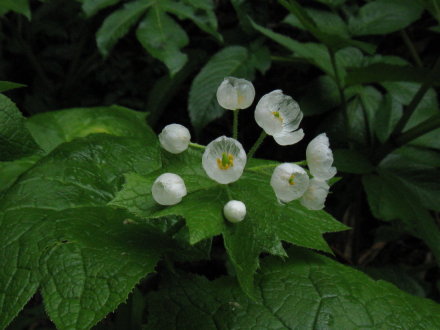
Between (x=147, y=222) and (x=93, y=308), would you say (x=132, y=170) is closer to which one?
(x=147, y=222)

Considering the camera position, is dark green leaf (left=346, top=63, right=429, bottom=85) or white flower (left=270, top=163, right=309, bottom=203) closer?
white flower (left=270, top=163, right=309, bottom=203)

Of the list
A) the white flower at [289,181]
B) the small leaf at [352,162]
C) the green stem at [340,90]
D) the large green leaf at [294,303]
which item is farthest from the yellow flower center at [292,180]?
the green stem at [340,90]

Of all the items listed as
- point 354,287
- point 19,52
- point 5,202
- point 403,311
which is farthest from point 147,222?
point 19,52

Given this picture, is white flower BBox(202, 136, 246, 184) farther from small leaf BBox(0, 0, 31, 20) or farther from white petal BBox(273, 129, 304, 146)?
small leaf BBox(0, 0, 31, 20)

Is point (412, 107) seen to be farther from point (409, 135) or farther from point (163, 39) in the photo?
point (163, 39)

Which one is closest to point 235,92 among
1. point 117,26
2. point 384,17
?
point 117,26

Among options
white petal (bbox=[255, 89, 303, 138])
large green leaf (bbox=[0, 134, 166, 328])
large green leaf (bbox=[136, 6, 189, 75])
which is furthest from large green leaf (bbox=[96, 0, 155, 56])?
white petal (bbox=[255, 89, 303, 138])
